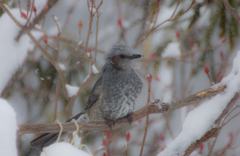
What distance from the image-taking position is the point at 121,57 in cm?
203

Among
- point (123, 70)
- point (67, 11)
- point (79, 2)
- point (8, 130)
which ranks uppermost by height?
point (79, 2)

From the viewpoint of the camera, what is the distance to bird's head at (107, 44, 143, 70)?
199cm

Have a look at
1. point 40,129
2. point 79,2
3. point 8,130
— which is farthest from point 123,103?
point 79,2

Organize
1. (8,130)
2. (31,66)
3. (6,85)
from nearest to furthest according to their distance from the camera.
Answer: (8,130)
(6,85)
(31,66)

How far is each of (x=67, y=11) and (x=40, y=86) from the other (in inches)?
38.1

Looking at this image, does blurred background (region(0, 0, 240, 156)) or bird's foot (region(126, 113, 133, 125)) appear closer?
bird's foot (region(126, 113, 133, 125))

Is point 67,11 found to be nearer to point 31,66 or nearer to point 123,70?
point 31,66

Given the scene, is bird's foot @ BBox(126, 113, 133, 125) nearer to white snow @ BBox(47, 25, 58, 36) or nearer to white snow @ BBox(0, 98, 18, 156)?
white snow @ BBox(0, 98, 18, 156)

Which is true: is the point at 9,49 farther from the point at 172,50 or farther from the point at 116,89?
the point at 172,50

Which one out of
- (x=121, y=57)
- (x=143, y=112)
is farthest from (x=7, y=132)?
(x=121, y=57)

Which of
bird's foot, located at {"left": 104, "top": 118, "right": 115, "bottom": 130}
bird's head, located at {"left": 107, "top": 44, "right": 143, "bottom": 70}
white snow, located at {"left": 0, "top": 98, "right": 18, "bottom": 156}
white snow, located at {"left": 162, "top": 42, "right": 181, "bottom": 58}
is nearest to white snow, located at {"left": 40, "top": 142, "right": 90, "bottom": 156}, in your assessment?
white snow, located at {"left": 0, "top": 98, "right": 18, "bottom": 156}

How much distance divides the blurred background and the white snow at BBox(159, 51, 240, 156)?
0.97 meters

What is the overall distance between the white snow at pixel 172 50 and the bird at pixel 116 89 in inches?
39.0

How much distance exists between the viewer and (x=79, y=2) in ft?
10.2
